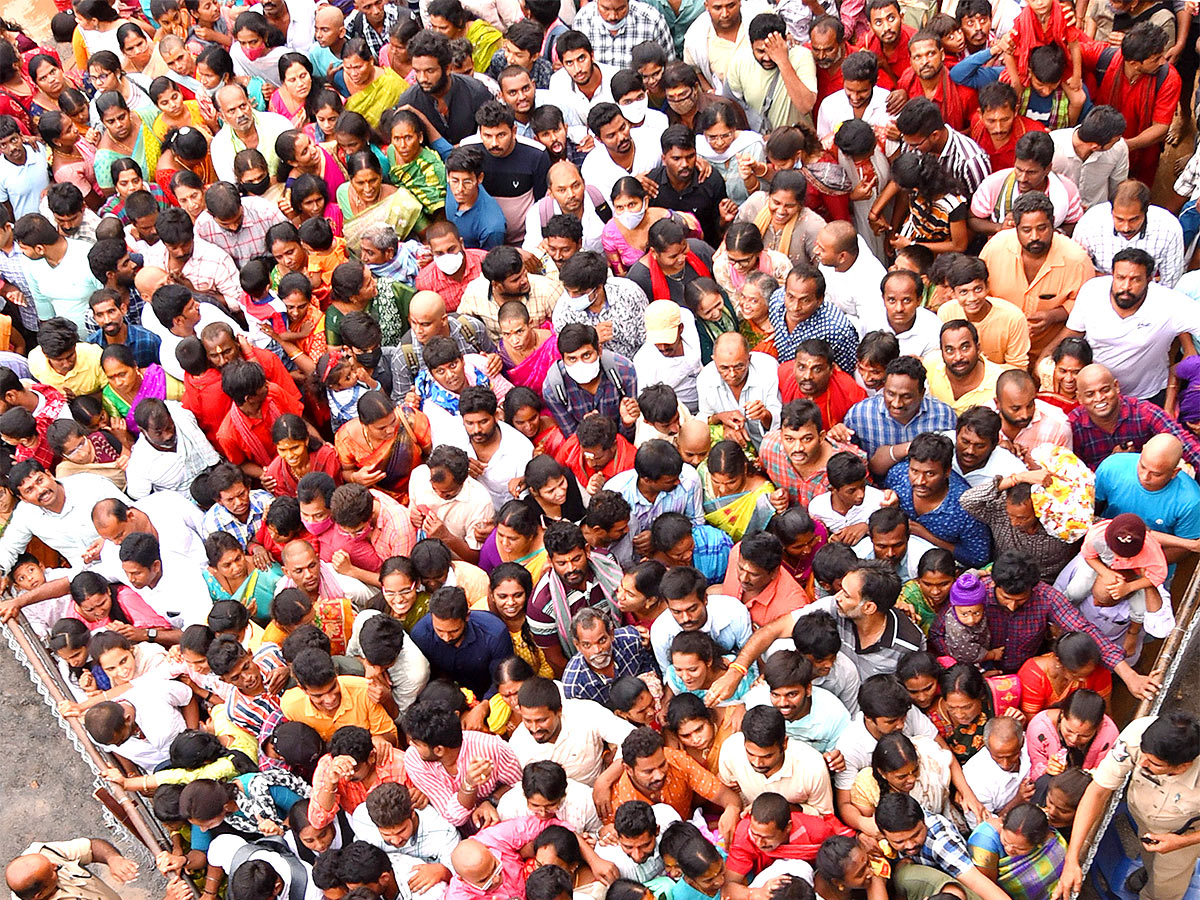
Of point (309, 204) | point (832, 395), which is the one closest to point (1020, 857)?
point (832, 395)

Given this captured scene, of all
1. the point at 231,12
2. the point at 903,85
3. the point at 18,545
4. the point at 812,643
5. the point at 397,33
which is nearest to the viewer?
the point at 812,643

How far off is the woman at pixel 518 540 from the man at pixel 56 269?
3.69 metres

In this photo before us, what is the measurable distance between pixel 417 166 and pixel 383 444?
2175mm

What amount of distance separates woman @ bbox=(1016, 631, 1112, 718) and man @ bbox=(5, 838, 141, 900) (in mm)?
3977

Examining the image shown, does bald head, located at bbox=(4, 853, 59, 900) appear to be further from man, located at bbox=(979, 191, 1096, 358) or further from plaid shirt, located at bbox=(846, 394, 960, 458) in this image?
man, located at bbox=(979, 191, 1096, 358)

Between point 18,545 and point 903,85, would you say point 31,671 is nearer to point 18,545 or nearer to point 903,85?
point 18,545

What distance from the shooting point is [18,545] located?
840 cm

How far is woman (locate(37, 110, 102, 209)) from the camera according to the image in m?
10.5

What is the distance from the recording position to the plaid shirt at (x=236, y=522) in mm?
8070

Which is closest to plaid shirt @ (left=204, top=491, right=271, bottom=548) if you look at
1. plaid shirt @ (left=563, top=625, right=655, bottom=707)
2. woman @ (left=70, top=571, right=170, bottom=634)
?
woman @ (left=70, top=571, right=170, bottom=634)

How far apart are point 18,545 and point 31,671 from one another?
2.42ft

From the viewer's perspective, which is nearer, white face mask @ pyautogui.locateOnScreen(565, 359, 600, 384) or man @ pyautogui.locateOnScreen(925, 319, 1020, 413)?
man @ pyautogui.locateOnScreen(925, 319, 1020, 413)

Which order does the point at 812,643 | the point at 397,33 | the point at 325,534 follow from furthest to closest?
the point at 397,33
the point at 325,534
the point at 812,643

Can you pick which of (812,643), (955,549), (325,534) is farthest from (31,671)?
(955,549)
